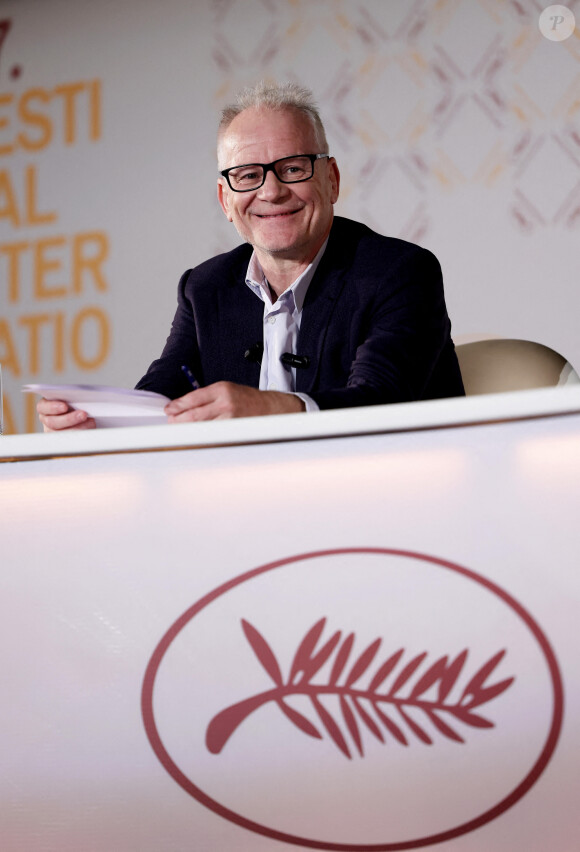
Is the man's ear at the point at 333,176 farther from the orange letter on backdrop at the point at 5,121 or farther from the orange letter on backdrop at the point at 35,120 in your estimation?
the orange letter on backdrop at the point at 5,121

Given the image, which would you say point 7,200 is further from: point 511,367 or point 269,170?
point 511,367

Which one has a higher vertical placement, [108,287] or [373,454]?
[108,287]

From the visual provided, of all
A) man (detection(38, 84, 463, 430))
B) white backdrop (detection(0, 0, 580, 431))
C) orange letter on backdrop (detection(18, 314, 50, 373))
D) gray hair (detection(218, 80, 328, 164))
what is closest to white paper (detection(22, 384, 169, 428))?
man (detection(38, 84, 463, 430))

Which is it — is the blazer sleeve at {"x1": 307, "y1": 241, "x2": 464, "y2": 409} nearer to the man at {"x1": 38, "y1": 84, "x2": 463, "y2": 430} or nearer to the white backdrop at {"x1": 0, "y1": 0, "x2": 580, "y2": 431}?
the man at {"x1": 38, "y1": 84, "x2": 463, "y2": 430}

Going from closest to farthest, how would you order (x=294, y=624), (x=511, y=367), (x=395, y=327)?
(x=294, y=624) < (x=395, y=327) < (x=511, y=367)

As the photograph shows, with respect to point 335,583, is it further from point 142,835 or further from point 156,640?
point 142,835

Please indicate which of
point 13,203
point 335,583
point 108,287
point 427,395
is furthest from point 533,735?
point 13,203

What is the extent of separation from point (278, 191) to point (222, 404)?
2.50ft

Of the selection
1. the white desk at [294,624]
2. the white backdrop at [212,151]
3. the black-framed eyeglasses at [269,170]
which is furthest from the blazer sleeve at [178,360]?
the white backdrop at [212,151]

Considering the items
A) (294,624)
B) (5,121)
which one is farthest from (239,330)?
(5,121)

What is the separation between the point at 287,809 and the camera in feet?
3.12

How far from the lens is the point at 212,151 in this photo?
3.66 metres

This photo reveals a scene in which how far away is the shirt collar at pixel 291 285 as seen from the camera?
182 cm

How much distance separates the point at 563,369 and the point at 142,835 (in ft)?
4.45
